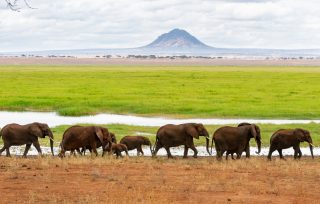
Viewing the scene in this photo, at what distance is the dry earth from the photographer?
12453mm

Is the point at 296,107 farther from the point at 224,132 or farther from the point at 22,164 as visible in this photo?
the point at 22,164

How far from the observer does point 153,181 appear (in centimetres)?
1434

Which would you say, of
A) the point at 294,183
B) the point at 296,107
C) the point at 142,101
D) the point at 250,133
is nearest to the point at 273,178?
the point at 294,183

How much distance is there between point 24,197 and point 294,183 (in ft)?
17.8

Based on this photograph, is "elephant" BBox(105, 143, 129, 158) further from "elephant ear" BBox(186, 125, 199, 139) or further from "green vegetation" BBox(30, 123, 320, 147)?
"green vegetation" BBox(30, 123, 320, 147)

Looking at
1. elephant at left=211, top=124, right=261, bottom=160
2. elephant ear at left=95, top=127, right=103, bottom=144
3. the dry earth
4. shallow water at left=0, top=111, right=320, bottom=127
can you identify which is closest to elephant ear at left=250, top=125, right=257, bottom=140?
elephant at left=211, top=124, right=261, bottom=160

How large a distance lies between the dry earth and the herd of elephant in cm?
164

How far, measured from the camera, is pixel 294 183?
14.3 metres

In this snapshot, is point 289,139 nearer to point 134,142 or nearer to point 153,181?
point 134,142

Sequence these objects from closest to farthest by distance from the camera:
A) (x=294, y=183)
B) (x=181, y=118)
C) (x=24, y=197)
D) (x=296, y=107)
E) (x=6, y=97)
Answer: (x=24, y=197), (x=294, y=183), (x=181, y=118), (x=296, y=107), (x=6, y=97)

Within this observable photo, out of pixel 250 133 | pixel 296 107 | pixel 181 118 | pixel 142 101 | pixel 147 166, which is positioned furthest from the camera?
pixel 142 101

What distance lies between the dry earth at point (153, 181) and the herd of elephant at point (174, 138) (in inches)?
64.5

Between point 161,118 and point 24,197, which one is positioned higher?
point 24,197

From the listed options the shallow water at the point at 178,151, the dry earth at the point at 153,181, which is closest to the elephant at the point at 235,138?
the dry earth at the point at 153,181
